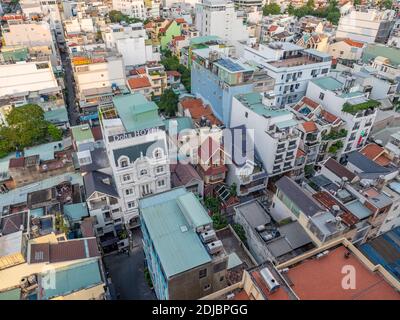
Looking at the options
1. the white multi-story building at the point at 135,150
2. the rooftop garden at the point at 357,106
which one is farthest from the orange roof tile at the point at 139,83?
the rooftop garden at the point at 357,106

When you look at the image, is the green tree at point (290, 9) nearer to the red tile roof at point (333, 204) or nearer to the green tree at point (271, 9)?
the green tree at point (271, 9)

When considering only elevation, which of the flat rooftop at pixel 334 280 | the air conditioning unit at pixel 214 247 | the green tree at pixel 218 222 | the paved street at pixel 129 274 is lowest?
the paved street at pixel 129 274

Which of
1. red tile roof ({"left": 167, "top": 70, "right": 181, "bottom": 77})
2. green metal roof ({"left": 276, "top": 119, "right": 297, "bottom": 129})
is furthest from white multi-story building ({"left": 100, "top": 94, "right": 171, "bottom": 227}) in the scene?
red tile roof ({"left": 167, "top": 70, "right": 181, "bottom": 77})

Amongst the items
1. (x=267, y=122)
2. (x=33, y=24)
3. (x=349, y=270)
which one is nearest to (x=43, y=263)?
(x=349, y=270)

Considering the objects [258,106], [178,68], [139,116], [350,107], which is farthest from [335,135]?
[178,68]

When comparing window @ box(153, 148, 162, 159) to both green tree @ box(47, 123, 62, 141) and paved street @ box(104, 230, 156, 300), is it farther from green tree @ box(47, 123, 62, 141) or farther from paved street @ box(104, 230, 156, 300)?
green tree @ box(47, 123, 62, 141)

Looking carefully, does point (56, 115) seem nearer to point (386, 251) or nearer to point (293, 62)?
point (293, 62)
